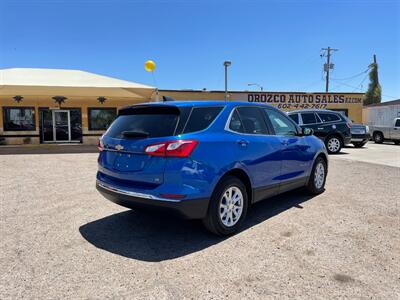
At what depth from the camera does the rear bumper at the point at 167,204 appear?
3281 mm

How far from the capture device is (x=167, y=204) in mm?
3277

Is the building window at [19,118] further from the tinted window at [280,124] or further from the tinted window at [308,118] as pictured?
the tinted window at [280,124]

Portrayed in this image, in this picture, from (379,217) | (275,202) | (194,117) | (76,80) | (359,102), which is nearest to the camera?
(194,117)

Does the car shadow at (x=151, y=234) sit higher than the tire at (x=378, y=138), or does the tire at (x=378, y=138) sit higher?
the tire at (x=378, y=138)

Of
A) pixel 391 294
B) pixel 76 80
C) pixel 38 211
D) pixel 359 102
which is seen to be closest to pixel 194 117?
pixel 391 294

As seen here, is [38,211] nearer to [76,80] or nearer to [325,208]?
[325,208]

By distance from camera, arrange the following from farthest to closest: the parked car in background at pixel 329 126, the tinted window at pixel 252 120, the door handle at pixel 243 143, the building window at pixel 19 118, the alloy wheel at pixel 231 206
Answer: the building window at pixel 19 118
the parked car in background at pixel 329 126
the tinted window at pixel 252 120
the door handle at pixel 243 143
the alloy wheel at pixel 231 206

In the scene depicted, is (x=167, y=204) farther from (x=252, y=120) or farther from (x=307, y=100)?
(x=307, y=100)

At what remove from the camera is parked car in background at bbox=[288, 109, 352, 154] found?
43.6ft

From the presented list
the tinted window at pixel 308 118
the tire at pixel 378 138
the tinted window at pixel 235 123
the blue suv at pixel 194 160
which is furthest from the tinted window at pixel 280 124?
the tire at pixel 378 138

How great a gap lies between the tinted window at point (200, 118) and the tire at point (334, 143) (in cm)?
1100

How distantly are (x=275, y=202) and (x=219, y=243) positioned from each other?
2189 millimetres

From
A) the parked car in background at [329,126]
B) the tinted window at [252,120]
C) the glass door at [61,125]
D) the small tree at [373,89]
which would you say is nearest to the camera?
the tinted window at [252,120]

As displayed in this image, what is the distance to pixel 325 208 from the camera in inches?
199
